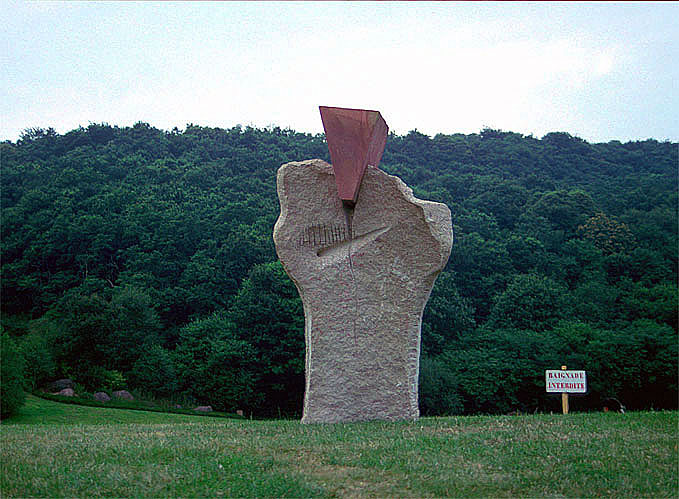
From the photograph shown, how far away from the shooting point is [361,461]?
730cm

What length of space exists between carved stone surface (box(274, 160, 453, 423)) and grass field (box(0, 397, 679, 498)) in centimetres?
150

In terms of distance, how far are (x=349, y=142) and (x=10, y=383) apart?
522 inches

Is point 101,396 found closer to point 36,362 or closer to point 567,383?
point 36,362

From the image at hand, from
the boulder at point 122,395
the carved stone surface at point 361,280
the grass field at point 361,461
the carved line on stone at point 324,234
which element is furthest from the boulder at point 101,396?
the carved line on stone at point 324,234

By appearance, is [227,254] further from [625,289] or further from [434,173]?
[625,289]

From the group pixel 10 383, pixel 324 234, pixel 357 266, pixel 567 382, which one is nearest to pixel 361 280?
pixel 357 266

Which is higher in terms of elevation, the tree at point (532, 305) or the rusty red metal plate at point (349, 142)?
the rusty red metal plate at point (349, 142)

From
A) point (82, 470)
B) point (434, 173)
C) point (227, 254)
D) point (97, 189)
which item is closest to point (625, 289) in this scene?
point (434, 173)

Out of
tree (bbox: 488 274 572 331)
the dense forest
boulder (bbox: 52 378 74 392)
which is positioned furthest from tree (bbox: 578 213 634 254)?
boulder (bbox: 52 378 74 392)

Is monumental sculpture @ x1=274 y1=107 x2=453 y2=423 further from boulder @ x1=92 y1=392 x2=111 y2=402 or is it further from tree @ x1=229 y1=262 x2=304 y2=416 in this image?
tree @ x1=229 y1=262 x2=304 y2=416

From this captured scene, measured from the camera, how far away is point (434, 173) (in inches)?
1681

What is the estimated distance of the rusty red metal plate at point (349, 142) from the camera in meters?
11.5

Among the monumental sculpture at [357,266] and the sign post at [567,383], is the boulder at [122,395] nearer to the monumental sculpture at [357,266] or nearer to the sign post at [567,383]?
the monumental sculpture at [357,266]

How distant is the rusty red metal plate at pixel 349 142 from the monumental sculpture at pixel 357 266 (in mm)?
17
